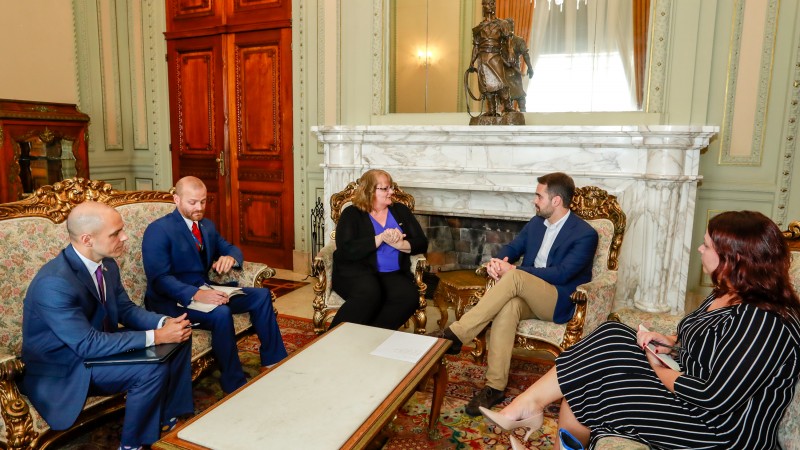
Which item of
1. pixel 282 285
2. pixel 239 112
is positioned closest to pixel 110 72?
pixel 239 112

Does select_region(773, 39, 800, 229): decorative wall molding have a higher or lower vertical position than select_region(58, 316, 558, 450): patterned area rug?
higher

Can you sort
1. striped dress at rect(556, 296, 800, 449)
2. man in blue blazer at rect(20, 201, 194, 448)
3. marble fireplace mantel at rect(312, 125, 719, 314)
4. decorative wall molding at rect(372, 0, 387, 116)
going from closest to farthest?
1. striped dress at rect(556, 296, 800, 449)
2. man in blue blazer at rect(20, 201, 194, 448)
3. marble fireplace mantel at rect(312, 125, 719, 314)
4. decorative wall molding at rect(372, 0, 387, 116)

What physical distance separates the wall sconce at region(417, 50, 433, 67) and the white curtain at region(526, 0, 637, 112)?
0.84 metres

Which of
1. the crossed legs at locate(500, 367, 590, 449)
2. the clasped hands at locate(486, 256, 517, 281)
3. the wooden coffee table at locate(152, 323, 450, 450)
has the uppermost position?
the clasped hands at locate(486, 256, 517, 281)

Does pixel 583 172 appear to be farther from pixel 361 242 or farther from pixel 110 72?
pixel 110 72

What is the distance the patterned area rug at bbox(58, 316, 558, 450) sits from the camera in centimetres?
223

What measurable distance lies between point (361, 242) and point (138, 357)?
1.44 meters

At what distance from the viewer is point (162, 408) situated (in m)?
1.99

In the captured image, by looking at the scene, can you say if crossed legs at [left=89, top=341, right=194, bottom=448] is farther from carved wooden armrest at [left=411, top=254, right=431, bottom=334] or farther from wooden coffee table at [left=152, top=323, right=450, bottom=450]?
carved wooden armrest at [left=411, top=254, right=431, bottom=334]

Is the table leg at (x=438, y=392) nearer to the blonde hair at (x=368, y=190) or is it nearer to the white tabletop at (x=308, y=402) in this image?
the white tabletop at (x=308, y=402)

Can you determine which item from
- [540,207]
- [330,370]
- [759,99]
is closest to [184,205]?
[330,370]

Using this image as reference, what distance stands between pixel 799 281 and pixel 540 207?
1.29 meters

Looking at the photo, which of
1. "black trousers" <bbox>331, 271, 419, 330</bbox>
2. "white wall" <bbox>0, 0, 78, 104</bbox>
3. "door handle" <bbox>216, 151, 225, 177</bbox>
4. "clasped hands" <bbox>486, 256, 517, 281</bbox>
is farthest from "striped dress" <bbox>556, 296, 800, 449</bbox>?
"white wall" <bbox>0, 0, 78, 104</bbox>

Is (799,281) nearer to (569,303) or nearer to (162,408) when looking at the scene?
(569,303)
